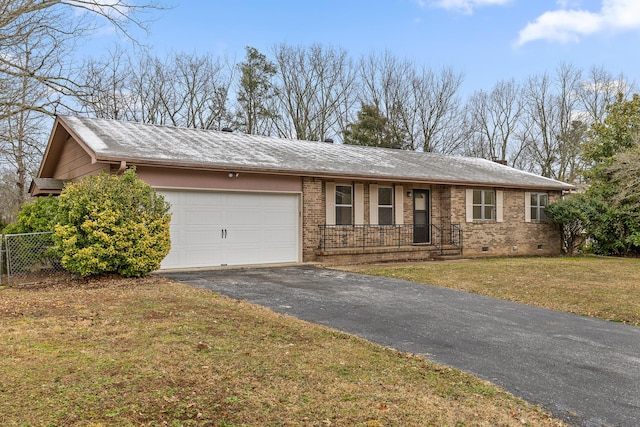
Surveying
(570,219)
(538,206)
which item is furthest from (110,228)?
(570,219)

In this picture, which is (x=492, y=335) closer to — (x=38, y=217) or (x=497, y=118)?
(x=38, y=217)

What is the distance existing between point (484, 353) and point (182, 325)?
357 centimetres

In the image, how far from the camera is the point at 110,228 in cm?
952

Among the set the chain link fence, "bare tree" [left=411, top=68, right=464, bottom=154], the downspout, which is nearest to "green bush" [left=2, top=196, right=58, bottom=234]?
the chain link fence

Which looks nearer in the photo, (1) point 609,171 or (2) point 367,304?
(2) point 367,304

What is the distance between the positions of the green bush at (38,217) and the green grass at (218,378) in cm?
493

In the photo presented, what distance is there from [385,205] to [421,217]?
173cm

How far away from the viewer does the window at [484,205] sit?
1780 cm

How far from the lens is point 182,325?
232 inches

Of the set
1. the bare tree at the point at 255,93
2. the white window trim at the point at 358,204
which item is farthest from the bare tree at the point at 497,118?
the white window trim at the point at 358,204

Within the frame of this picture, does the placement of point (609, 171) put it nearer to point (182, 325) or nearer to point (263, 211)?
point (263, 211)

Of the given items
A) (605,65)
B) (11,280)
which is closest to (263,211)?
(11,280)

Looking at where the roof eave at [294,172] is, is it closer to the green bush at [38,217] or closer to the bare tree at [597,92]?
the green bush at [38,217]

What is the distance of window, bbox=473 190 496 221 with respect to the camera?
58.4 feet
